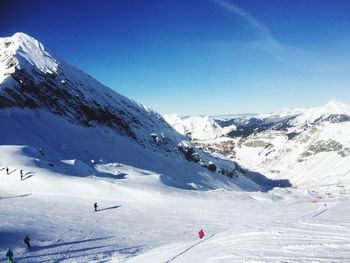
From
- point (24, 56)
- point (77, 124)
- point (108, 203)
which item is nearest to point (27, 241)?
point (108, 203)

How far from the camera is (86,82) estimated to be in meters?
154

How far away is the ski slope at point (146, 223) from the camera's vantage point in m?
18.2

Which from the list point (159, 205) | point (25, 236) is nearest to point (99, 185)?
point (159, 205)

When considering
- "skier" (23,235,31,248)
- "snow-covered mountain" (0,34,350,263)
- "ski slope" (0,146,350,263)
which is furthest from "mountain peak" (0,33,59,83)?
"skier" (23,235,31,248)

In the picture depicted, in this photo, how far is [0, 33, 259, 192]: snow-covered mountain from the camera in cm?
8881

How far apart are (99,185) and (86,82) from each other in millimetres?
110837

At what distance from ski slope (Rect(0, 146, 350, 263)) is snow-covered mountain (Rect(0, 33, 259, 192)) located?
13.2 meters

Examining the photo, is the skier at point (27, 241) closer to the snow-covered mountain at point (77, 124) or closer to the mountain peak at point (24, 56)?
the snow-covered mountain at point (77, 124)

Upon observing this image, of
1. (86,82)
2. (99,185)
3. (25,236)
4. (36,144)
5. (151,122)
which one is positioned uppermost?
(86,82)

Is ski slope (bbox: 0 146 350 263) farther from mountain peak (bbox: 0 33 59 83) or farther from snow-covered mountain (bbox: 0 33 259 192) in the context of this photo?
mountain peak (bbox: 0 33 59 83)

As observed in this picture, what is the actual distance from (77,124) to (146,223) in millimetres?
80977

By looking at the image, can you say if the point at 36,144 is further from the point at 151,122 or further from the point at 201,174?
the point at 151,122

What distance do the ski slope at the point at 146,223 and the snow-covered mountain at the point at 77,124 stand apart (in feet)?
43.4

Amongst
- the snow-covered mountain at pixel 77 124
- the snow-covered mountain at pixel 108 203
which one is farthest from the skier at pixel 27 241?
the snow-covered mountain at pixel 77 124
